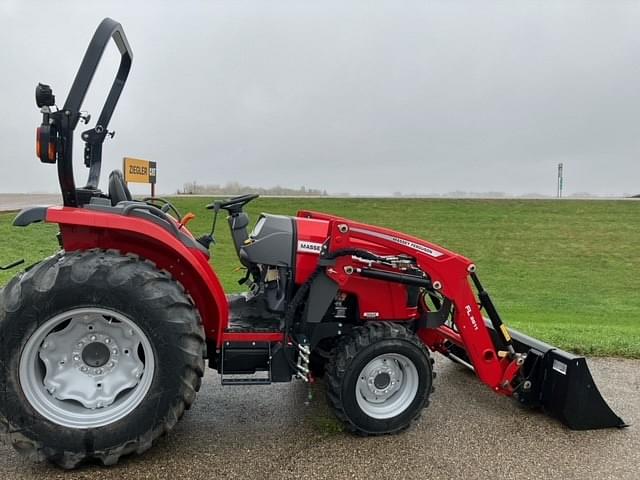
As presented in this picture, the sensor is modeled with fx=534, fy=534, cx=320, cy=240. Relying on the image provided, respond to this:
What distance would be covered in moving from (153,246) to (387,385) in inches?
68.9

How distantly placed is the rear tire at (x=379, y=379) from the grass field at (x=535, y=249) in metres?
2.56

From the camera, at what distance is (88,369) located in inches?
122

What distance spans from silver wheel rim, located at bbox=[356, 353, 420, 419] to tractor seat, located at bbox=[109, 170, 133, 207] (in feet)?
6.41

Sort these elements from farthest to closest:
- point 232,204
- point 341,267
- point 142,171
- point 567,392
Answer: point 142,171 < point 232,204 < point 567,392 < point 341,267

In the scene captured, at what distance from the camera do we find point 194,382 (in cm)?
305

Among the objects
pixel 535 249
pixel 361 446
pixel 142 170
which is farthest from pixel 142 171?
pixel 361 446

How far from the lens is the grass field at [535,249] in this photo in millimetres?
8016

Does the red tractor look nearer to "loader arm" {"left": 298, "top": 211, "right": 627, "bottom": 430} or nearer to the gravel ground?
"loader arm" {"left": 298, "top": 211, "right": 627, "bottom": 430}

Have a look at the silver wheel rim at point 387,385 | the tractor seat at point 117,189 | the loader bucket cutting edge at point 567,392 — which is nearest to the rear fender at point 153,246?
the tractor seat at point 117,189

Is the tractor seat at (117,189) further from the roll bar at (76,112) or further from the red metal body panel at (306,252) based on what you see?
the red metal body panel at (306,252)

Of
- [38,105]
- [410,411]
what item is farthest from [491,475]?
[38,105]

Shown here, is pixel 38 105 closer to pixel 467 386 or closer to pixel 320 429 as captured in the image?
pixel 320 429

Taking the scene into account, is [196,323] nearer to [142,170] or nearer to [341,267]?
[341,267]

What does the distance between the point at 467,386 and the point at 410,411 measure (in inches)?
39.7
